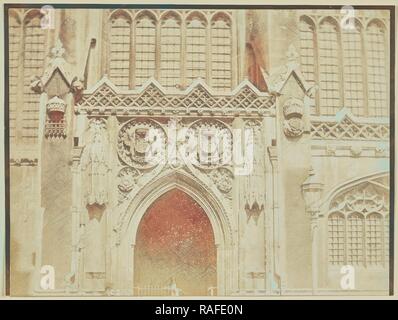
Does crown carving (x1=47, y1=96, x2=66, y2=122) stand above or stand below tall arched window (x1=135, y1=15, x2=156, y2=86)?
below

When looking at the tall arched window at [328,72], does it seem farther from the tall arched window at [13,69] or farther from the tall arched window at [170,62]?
the tall arched window at [13,69]

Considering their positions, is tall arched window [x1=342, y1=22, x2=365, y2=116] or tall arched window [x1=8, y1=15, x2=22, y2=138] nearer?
tall arched window [x1=8, y1=15, x2=22, y2=138]

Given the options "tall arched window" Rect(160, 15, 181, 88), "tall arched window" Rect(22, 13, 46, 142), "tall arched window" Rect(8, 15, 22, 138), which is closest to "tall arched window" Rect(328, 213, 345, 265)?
"tall arched window" Rect(160, 15, 181, 88)

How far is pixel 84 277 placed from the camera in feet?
25.6

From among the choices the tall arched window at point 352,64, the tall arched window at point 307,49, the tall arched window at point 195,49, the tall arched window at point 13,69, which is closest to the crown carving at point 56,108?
the tall arched window at point 13,69

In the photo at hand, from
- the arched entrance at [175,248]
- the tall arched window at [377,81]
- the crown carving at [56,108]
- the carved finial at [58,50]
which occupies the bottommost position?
the arched entrance at [175,248]

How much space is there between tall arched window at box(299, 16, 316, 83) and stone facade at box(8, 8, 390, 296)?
0.05 feet

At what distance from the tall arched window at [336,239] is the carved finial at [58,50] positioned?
9.62 ft

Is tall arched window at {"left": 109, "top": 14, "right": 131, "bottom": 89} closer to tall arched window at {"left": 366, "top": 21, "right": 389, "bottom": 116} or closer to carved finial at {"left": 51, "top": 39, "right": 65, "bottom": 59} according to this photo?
carved finial at {"left": 51, "top": 39, "right": 65, "bottom": 59}

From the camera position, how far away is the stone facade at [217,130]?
307 inches

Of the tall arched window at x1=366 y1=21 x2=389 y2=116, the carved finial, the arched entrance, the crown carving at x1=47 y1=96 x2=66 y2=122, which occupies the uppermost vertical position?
the carved finial

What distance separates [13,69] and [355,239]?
11.7 ft

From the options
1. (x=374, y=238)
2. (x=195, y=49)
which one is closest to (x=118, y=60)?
(x=195, y=49)

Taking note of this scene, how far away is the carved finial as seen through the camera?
308 inches
